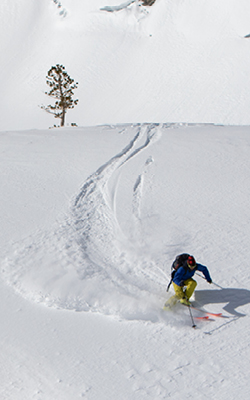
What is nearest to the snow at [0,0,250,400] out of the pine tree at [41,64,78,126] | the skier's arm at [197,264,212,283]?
the skier's arm at [197,264,212,283]

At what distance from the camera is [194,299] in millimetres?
8195

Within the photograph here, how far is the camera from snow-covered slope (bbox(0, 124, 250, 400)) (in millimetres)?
6602

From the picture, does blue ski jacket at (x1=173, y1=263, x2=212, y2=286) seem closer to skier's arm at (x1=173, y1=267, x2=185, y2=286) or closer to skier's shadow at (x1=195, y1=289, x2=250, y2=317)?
skier's arm at (x1=173, y1=267, x2=185, y2=286)

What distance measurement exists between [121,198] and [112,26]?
50.9 m

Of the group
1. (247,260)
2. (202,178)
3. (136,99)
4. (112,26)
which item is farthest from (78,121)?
(247,260)

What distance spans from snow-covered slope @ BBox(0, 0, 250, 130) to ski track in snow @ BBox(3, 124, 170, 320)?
28030mm

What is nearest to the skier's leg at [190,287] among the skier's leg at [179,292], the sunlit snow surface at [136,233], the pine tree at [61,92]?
the skier's leg at [179,292]

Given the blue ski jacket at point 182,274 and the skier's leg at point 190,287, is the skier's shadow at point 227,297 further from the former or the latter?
the blue ski jacket at point 182,274

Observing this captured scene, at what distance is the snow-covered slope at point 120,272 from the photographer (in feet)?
21.7

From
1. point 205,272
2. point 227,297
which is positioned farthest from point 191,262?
point 227,297

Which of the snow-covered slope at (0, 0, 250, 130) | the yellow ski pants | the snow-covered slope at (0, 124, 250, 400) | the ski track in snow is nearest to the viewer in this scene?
the snow-covered slope at (0, 124, 250, 400)

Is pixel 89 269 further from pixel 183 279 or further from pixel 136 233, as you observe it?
pixel 183 279

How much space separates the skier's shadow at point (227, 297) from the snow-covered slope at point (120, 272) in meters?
0.03

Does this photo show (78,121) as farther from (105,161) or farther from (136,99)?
(105,161)
